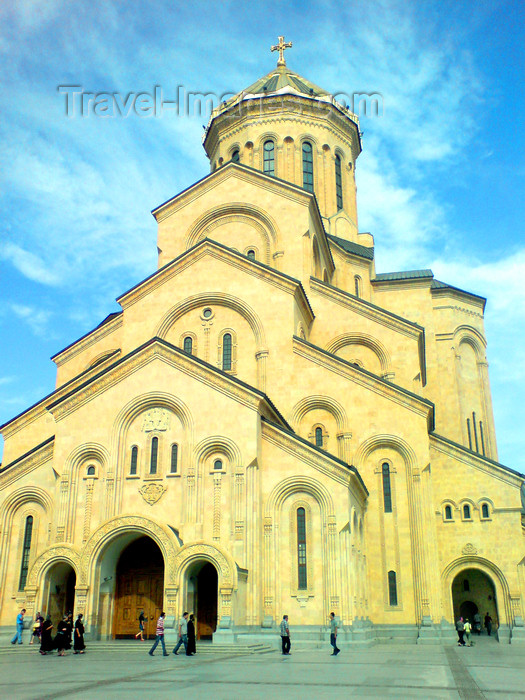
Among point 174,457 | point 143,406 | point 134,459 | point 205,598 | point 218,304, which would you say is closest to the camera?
point 205,598

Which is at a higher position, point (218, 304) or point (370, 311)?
point (370, 311)

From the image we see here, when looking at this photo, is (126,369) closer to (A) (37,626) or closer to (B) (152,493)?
(B) (152,493)

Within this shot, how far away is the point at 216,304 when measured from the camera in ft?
95.1

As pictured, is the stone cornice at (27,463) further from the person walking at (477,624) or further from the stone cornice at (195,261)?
the person walking at (477,624)

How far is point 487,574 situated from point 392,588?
13.4 ft

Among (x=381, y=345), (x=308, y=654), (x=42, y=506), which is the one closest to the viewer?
(x=308, y=654)

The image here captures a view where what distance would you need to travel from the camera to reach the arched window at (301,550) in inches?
873

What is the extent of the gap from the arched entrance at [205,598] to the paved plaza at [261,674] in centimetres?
279

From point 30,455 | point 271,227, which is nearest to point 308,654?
point 30,455

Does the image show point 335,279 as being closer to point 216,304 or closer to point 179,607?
point 216,304

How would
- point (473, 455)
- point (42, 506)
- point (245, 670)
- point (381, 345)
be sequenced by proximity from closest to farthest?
point (245, 670), point (42, 506), point (473, 455), point (381, 345)

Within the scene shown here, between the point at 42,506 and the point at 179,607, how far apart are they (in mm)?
6994

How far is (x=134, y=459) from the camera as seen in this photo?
24.0m

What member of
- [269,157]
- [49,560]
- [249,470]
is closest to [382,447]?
[249,470]
